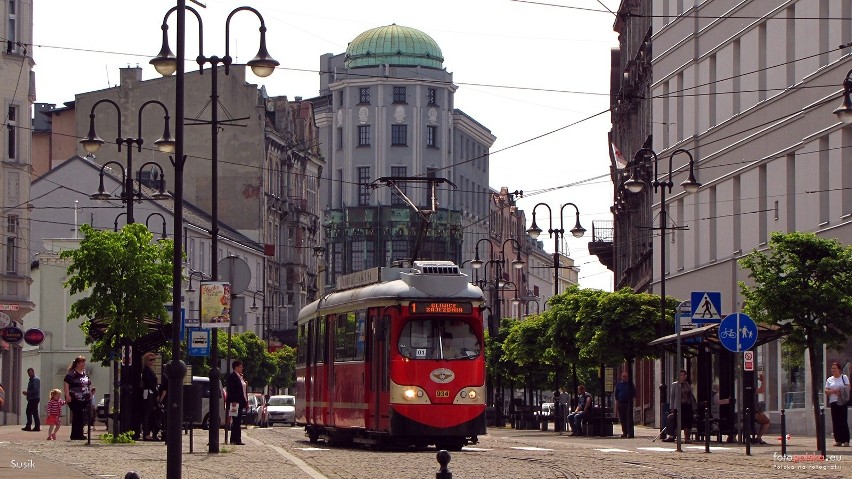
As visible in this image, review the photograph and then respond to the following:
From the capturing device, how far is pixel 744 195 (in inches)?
1972

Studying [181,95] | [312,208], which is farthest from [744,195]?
[312,208]

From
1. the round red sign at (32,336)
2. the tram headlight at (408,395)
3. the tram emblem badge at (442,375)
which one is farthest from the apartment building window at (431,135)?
the tram headlight at (408,395)

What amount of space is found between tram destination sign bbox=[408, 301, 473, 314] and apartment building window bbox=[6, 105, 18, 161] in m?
34.6

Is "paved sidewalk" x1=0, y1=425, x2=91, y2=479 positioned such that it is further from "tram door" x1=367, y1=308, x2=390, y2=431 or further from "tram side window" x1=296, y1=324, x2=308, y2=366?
"tram side window" x1=296, y1=324, x2=308, y2=366

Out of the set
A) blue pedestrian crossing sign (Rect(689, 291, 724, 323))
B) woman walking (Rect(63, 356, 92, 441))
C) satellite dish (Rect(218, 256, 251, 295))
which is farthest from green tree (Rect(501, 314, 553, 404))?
satellite dish (Rect(218, 256, 251, 295))

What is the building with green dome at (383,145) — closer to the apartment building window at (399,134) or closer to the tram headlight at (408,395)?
the apartment building window at (399,134)

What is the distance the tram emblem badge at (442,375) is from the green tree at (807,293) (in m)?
5.51

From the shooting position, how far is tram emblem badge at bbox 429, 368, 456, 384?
3098 cm

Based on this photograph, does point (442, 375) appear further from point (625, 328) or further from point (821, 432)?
point (625, 328)

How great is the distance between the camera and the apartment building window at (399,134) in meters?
140

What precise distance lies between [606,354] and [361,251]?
93269 millimetres

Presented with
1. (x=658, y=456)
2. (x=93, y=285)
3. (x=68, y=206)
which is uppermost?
(x=68, y=206)

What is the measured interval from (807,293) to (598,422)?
16288 mm

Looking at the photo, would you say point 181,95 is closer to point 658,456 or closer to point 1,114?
point 658,456
